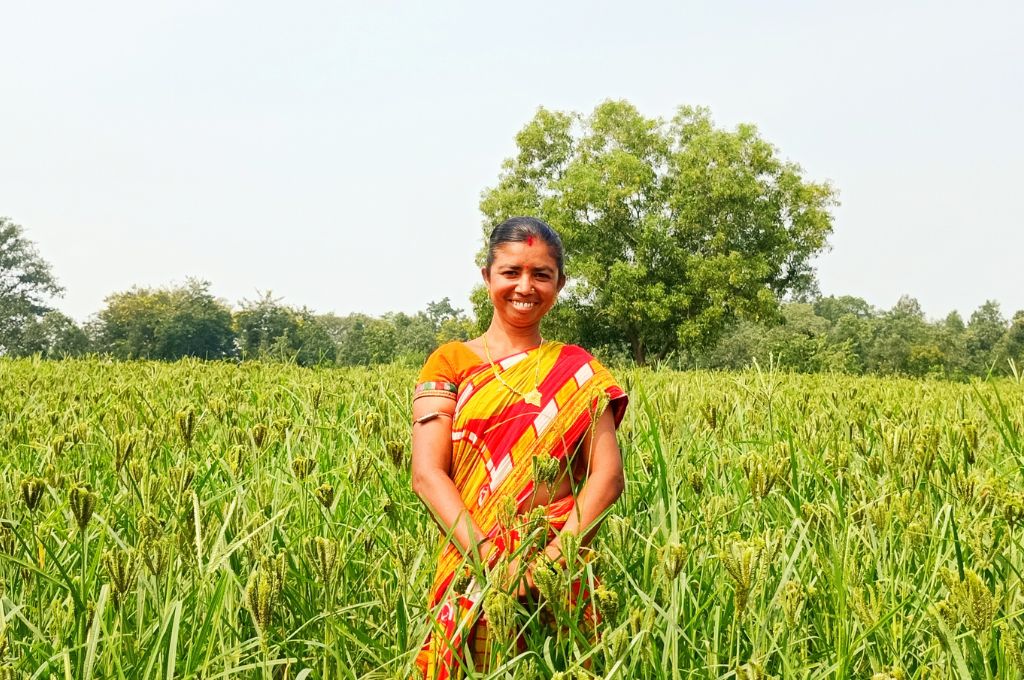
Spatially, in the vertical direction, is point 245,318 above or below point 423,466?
above

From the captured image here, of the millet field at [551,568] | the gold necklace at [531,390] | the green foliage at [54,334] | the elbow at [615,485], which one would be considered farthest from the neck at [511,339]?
the green foliage at [54,334]

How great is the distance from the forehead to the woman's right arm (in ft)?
1.47

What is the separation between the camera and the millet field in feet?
4.90

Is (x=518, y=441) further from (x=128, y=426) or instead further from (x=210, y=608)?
(x=128, y=426)

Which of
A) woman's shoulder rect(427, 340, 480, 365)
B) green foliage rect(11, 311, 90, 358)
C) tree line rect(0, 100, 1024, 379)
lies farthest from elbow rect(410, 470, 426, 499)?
green foliage rect(11, 311, 90, 358)

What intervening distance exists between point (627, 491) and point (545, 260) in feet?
3.22

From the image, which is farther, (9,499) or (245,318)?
(245,318)

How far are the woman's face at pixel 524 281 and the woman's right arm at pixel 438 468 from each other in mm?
328

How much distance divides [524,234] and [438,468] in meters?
0.73

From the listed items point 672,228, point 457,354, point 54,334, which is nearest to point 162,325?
point 54,334

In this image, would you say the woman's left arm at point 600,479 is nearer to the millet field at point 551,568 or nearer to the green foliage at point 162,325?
the millet field at point 551,568

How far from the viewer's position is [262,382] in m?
6.62

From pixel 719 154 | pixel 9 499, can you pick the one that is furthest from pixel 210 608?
pixel 719 154

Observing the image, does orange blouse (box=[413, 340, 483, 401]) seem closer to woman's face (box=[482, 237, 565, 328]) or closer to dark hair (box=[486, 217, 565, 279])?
woman's face (box=[482, 237, 565, 328])
